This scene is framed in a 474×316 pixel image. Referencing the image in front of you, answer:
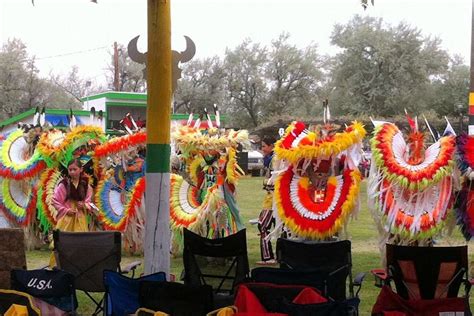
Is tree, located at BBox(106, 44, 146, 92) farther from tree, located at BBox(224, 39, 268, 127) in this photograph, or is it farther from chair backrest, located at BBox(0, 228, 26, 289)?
chair backrest, located at BBox(0, 228, 26, 289)

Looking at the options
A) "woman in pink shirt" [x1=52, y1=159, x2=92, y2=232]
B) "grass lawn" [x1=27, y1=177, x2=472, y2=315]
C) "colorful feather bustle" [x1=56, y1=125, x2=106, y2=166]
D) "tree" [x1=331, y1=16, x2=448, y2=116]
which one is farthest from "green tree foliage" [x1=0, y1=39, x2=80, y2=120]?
"woman in pink shirt" [x1=52, y1=159, x2=92, y2=232]

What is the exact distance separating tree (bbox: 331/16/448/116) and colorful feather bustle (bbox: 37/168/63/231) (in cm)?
2975

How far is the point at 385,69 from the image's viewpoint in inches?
1462

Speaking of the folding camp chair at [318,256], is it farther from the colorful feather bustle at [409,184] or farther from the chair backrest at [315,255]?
the colorful feather bustle at [409,184]

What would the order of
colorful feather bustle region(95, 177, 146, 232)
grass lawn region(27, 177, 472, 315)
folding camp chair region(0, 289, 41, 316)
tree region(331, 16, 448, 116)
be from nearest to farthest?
folding camp chair region(0, 289, 41, 316), grass lawn region(27, 177, 472, 315), colorful feather bustle region(95, 177, 146, 232), tree region(331, 16, 448, 116)

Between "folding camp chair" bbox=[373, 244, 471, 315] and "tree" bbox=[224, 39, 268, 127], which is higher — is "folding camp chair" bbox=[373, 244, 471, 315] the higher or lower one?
the lower one

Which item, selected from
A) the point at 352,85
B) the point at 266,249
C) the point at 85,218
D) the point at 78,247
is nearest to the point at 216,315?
the point at 78,247

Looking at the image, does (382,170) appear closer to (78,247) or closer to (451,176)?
(451,176)

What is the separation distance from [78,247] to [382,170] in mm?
2957

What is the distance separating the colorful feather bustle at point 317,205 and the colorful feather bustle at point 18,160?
11.1ft

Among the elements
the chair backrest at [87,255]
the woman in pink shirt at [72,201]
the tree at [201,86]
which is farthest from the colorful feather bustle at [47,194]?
the tree at [201,86]

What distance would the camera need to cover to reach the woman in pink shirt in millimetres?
7574

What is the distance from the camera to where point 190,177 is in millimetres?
7672

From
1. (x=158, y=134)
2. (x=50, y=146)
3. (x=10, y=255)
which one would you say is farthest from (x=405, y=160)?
(x=50, y=146)
